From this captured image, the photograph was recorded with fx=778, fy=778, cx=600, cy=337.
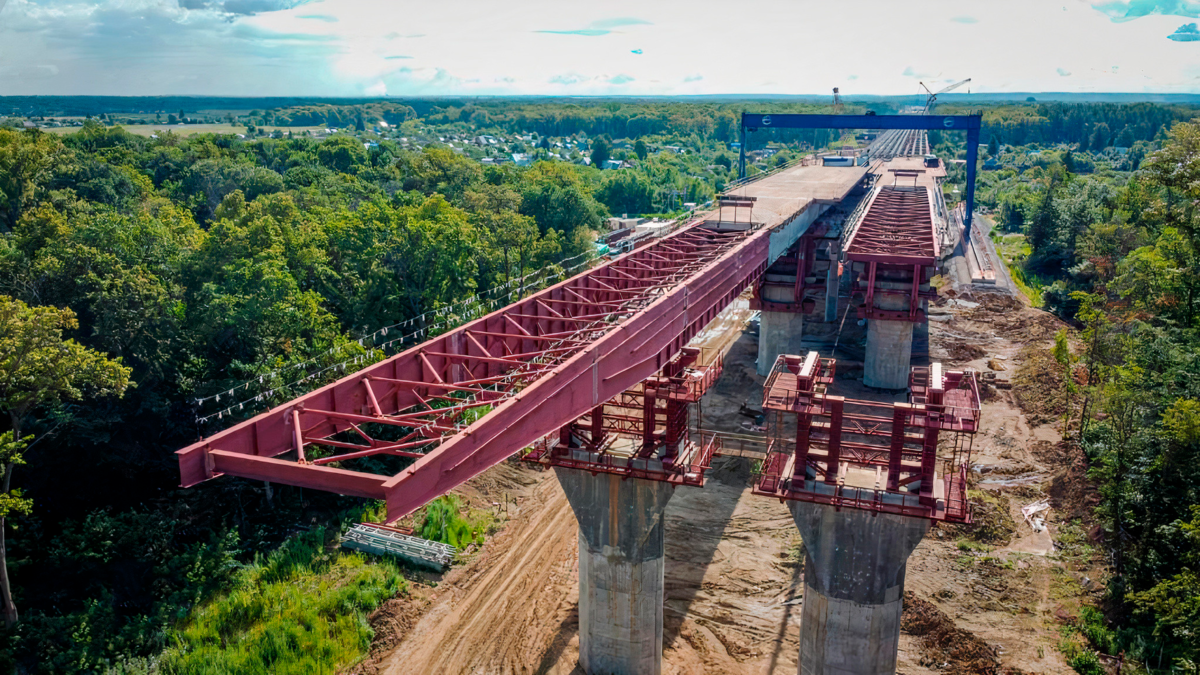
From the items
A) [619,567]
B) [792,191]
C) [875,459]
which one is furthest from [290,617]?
[792,191]

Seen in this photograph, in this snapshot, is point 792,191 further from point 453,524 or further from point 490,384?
point 490,384

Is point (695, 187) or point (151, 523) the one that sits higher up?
point (695, 187)

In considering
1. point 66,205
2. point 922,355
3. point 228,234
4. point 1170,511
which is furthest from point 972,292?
point 66,205

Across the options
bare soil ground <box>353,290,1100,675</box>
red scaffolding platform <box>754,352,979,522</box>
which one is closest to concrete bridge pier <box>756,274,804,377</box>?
bare soil ground <box>353,290,1100,675</box>

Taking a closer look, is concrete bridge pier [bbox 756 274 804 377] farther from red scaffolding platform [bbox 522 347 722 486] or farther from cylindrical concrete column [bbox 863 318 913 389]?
red scaffolding platform [bbox 522 347 722 486]

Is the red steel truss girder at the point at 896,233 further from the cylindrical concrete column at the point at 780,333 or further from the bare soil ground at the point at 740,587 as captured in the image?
the bare soil ground at the point at 740,587

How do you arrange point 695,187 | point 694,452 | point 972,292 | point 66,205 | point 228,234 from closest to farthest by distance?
point 694,452 → point 228,234 → point 66,205 → point 972,292 → point 695,187

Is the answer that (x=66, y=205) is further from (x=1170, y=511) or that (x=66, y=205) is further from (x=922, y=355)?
(x=1170, y=511)
